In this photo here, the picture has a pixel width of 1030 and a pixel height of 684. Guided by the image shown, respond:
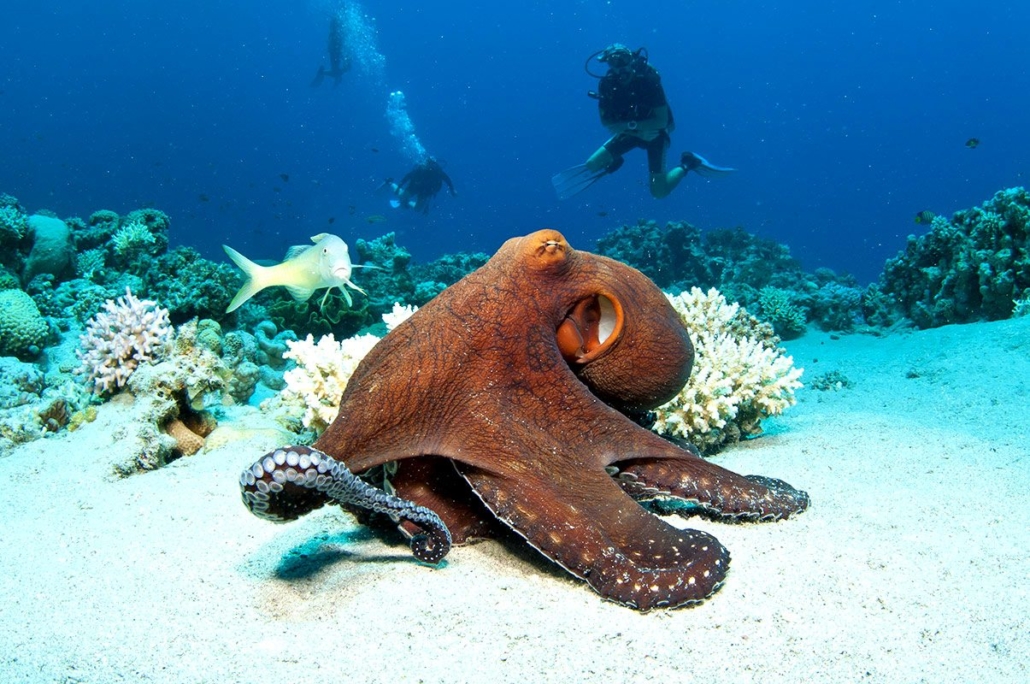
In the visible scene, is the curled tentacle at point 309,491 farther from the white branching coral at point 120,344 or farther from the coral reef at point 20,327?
the coral reef at point 20,327

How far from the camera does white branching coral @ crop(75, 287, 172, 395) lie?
5176 mm

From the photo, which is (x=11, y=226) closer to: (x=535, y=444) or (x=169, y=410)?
(x=169, y=410)

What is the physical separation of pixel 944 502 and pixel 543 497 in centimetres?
227

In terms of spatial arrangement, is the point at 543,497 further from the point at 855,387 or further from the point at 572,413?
the point at 855,387

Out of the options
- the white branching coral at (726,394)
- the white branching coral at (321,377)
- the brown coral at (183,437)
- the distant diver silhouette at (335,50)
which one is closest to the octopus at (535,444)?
the white branching coral at (726,394)

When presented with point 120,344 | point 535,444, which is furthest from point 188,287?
point 535,444

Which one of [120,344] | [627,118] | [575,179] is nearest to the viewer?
[120,344]

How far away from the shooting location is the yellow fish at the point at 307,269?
507 centimetres

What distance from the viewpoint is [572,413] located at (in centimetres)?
250

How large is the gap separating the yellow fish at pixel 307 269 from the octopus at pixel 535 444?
109 inches

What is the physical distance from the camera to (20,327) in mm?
6703

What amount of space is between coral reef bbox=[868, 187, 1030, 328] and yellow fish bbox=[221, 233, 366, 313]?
33.9 feet

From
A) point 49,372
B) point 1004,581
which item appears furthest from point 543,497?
point 49,372

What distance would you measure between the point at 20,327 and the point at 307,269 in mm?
4230
